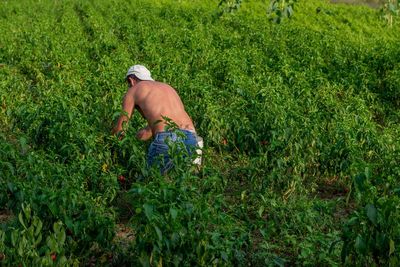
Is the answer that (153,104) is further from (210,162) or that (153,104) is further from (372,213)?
(372,213)

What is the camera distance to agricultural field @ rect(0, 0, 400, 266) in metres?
4.53

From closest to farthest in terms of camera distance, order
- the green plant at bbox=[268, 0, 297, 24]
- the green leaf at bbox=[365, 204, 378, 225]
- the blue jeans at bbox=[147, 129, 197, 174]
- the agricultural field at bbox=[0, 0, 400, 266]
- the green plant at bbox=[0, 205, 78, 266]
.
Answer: the green leaf at bbox=[365, 204, 378, 225], the green plant at bbox=[0, 205, 78, 266], the agricultural field at bbox=[0, 0, 400, 266], the green plant at bbox=[268, 0, 297, 24], the blue jeans at bbox=[147, 129, 197, 174]

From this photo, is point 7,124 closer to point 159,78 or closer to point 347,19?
point 159,78

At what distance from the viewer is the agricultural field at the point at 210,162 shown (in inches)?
178

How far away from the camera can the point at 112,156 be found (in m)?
6.87

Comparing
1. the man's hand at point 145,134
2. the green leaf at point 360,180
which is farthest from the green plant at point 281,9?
the man's hand at point 145,134

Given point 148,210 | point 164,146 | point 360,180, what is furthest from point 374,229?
point 164,146

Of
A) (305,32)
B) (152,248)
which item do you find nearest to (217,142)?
(152,248)

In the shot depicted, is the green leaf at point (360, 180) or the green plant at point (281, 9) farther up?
the green plant at point (281, 9)

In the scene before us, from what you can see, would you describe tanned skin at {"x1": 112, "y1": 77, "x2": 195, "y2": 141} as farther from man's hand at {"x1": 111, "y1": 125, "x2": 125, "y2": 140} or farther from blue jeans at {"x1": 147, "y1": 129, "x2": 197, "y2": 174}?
blue jeans at {"x1": 147, "y1": 129, "x2": 197, "y2": 174}

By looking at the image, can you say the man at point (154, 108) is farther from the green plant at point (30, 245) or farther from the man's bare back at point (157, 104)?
the green plant at point (30, 245)

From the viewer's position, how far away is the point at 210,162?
20.2 feet

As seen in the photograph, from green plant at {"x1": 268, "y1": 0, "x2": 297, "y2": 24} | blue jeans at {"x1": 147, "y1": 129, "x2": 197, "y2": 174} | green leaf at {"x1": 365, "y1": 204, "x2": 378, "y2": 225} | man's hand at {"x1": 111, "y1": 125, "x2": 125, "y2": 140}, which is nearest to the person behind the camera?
green leaf at {"x1": 365, "y1": 204, "x2": 378, "y2": 225}

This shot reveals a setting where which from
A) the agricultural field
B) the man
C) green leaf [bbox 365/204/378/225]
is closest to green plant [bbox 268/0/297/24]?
the agricultural field
